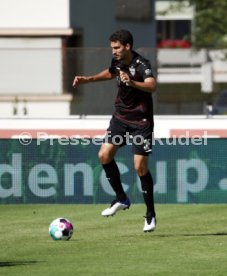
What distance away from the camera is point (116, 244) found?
13266mm

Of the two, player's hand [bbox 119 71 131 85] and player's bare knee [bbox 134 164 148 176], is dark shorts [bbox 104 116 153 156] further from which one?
player's hand [bbox 119 71 131 85]

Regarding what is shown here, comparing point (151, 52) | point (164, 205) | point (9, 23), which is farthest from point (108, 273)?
point (9, 23)

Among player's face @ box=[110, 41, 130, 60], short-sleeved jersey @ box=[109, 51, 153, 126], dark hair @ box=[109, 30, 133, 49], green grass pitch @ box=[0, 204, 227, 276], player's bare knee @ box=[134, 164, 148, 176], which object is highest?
dark hair @ box=[109, 30, 133, 49]

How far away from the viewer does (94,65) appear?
74.5 ft

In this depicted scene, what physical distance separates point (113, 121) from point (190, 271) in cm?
370

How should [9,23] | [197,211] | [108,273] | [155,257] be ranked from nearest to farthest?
[108,273] < [155,257] < [197,211] < [9,23]

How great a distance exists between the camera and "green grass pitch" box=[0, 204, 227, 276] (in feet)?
37.9

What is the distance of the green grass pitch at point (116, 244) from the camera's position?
1155 centimetres

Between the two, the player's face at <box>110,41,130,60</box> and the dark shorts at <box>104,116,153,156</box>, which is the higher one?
the player's face at <box>110,41,130,60</box>

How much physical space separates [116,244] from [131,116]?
1.78 meters

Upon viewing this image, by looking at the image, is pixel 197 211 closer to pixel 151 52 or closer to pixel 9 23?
pixel 151 52

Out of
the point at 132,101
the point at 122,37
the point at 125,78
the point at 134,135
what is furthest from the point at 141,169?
the point at 122,37

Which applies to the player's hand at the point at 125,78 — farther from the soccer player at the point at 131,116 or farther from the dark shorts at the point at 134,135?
the dark shorts at the point at 134,135

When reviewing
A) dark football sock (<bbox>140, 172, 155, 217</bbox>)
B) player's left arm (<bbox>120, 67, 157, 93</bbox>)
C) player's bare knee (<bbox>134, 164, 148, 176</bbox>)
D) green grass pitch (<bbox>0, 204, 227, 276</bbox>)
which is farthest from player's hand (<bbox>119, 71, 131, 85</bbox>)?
green grass pitch (<bbox>0, 204, 227, 276</bbox>)
